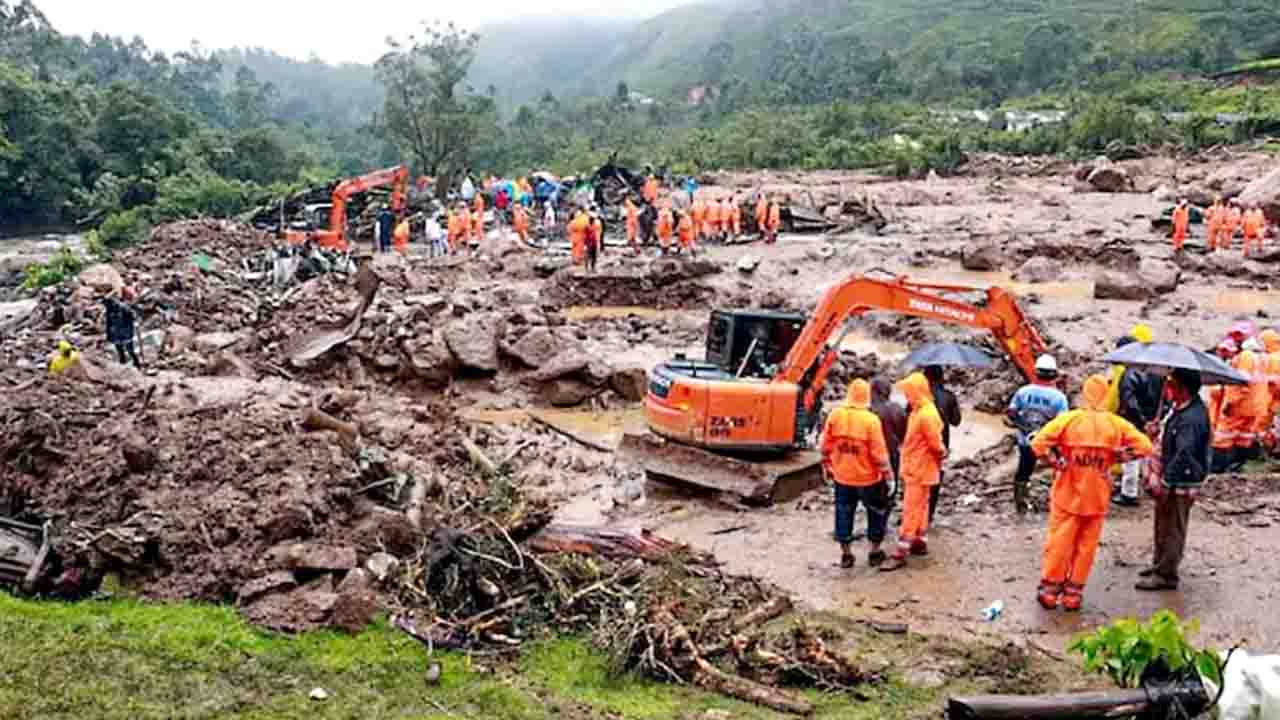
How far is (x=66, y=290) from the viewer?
2297 cm

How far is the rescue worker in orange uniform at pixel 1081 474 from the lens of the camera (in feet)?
27.9

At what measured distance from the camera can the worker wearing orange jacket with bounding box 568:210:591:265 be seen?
86.7ft

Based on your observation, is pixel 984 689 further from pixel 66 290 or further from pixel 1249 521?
pixel 66 290

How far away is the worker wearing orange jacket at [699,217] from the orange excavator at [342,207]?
737 cm

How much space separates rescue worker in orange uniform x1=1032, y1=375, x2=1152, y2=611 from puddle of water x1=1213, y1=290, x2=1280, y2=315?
48.1ft

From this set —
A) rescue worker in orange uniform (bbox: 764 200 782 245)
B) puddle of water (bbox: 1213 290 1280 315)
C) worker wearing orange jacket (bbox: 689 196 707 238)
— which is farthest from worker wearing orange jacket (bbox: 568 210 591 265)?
puddle of water (bbox: 1213 290 1280 315)

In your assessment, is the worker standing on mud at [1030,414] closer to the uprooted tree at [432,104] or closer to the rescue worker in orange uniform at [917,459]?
the rescue worker in orange uniform at [917,459]

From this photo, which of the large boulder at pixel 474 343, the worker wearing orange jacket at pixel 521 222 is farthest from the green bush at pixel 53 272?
the large boulder at pixel 474 343

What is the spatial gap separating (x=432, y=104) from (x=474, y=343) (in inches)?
1193

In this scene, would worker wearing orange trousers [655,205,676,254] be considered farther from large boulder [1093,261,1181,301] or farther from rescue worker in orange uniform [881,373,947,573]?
rescue worker in orange uniform [881,373,947,573]

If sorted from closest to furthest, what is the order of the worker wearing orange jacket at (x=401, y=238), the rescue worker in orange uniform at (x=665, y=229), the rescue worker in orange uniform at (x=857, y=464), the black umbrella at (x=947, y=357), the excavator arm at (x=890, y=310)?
1. the rescue worker in orange uniform at (x=857, y=464)
2. the black umbrella at (x=947, y=357)
3. the excavator arm at (x=890, y=310)
4. the rescue worker in orange uniform at (x=665, y=229)
5. the worker wearing orange jacket at (x=401, y=238)

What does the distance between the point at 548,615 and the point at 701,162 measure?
5038 centimetres

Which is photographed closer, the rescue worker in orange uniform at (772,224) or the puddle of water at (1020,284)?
the puddle of water at (1020,284)

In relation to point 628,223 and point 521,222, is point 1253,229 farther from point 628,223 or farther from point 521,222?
point 521,222
